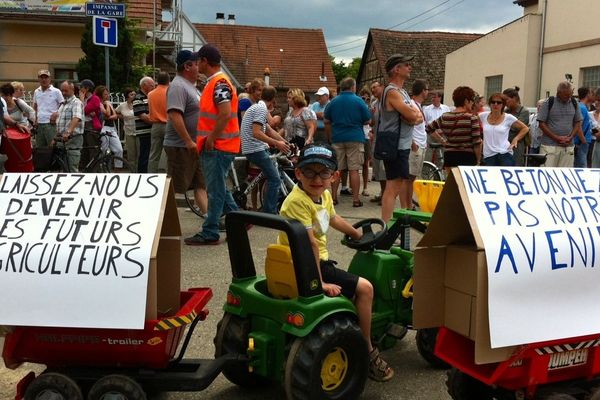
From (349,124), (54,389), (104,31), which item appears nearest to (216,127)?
(349,124)

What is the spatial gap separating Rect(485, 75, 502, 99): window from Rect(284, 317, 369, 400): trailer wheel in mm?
27361

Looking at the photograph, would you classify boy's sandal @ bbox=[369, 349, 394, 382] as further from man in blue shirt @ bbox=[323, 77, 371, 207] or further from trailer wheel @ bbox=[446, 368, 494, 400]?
man in blue shirt @ bbox=[323, 77, 371, 207]

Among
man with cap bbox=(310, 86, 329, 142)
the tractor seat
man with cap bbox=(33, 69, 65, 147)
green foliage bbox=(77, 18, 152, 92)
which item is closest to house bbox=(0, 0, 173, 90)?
green foliage bbox=(77, 18, 152, 92)

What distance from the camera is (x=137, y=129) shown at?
31.7ft

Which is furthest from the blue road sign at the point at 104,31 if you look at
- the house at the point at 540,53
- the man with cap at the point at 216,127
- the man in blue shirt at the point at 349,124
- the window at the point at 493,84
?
the window at the point at 493,84

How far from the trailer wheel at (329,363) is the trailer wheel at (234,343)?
365mm

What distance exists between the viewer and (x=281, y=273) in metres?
3.29

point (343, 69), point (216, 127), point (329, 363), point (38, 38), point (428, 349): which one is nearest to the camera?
point (329, 363)

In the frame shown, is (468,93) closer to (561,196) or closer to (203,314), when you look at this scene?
(561,196)

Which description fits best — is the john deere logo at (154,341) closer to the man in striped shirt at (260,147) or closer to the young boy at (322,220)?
the young boy at (322,220)

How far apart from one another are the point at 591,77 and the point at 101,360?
2357 cm

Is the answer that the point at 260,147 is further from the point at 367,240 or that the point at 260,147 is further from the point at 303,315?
the point at 303,315

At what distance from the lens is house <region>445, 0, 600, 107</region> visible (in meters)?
22.7

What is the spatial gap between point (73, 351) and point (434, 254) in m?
1.78
